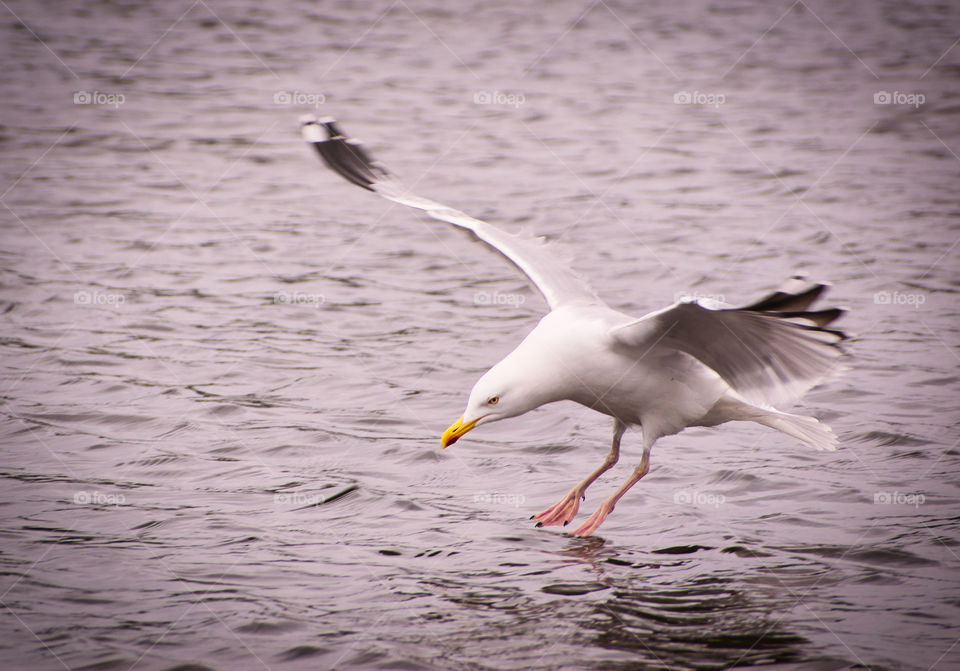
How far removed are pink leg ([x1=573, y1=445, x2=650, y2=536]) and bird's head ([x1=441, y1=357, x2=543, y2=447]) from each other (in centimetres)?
77

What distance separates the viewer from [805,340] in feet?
19.0

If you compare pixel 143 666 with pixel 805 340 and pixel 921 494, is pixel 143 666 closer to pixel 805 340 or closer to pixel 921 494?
pixel 805 340

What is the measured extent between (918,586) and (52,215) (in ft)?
33.4

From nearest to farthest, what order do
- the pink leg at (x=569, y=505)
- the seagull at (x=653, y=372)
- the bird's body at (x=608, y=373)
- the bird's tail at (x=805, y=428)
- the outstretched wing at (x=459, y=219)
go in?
1. the seagull at (x=653, y=372)
2. the bird's body at (x=608, y=373)
3. the bird's tail at (x=805, y=428)
4. the pink leg at (x=569, y=505)
5. the outstretched wing at (x=459, y=219)

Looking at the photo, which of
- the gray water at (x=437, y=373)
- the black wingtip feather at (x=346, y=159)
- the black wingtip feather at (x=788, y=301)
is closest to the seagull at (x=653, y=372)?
the black wingtip feather at (x=788, y=301)

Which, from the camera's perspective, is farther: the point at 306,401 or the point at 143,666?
the point at 306,401

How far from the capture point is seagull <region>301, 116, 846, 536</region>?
5863 mm

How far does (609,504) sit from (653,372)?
805mm

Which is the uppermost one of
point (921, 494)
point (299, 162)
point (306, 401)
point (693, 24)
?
point (693, 24)

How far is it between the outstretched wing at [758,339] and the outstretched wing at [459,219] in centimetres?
99

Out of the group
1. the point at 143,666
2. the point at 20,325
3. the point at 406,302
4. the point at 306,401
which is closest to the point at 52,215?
the point at 20,325

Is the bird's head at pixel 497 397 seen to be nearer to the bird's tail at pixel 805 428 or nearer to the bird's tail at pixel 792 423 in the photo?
the bird's tail at pixel 792 423

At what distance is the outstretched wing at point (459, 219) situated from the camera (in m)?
7.18

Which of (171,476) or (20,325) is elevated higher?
(20,325)
